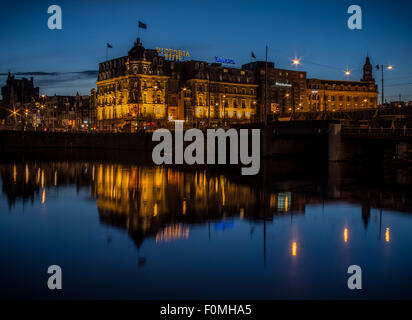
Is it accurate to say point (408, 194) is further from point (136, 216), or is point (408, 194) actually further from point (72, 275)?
point (72, 275)

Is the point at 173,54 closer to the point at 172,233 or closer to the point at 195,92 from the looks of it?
the point at 195,92

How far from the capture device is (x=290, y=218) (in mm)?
25078

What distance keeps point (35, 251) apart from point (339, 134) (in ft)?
187

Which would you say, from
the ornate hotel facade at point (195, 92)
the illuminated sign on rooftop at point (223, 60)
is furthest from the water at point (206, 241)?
the illuminated sign on rooftop at point (223, 60)

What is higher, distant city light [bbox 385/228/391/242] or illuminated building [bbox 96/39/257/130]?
illuminated building [bbox 96/39/257/130]

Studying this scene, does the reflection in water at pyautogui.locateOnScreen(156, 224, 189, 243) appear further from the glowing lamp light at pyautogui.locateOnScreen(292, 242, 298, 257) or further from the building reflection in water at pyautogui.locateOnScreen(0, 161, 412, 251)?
the glowing lamp light at pyautogui.locateOnScreen(292, 242, 298, 257)

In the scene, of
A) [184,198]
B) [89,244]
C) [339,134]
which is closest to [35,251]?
[89,244]

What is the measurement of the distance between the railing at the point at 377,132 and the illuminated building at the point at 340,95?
4801 inches

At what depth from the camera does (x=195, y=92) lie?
158m

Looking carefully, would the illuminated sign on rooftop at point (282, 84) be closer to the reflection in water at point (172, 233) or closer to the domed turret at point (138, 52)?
the domed turret at point (138, 52)

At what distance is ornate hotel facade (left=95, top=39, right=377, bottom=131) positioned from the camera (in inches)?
5940

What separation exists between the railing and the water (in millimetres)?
24216

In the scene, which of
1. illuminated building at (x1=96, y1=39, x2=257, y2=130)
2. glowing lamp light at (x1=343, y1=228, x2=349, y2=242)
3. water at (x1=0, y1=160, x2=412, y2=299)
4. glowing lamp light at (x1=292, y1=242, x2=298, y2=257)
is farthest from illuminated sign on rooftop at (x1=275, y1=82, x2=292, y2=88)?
glowing lamp light at (x1=292, y1=242, x2=298, y2=257)

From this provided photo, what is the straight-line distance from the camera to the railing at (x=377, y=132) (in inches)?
2343
